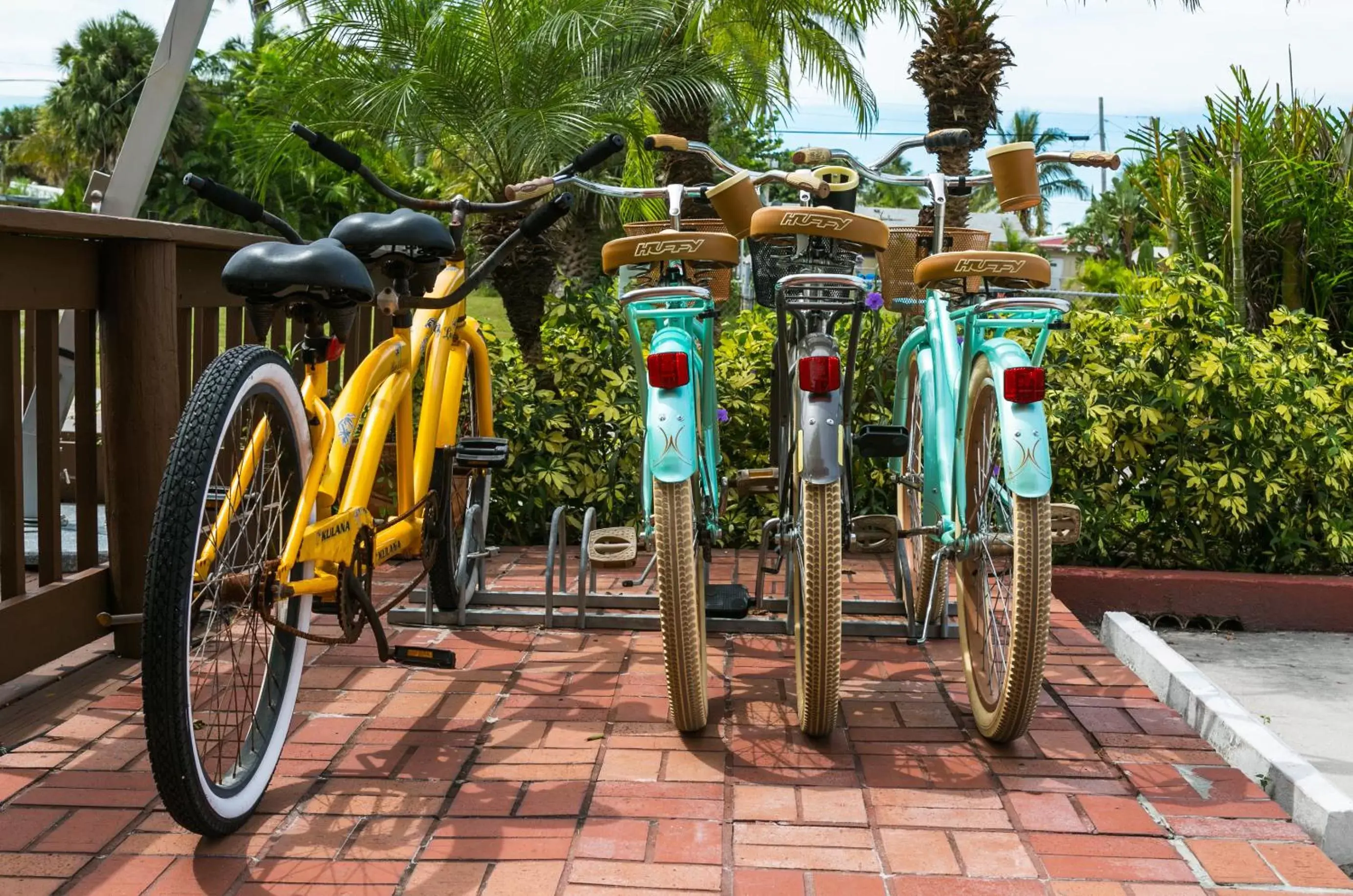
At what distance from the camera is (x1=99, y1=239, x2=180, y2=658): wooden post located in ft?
12.1

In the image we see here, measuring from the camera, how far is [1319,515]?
5207 millimetres

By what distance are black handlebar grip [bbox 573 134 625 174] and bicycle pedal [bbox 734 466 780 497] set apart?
41.1 inches

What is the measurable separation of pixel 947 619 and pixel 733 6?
873 centimetres

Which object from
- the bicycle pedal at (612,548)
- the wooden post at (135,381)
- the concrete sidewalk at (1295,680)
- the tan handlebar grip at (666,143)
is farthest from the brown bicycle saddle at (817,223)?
the concrete sidewalk at (1295,680)

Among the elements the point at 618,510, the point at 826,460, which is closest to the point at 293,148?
the point at 618,510

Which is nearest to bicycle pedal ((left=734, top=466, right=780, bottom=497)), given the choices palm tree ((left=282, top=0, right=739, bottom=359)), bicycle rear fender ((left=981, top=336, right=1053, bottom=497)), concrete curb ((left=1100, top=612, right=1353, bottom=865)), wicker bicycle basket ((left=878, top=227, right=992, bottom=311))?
wicker bicycle basket ((left=878, top=227, right=992, bottom=311))

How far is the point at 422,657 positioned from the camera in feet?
10.2

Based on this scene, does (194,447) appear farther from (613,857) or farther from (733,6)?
(733,6)

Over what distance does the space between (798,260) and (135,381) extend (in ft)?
6.59

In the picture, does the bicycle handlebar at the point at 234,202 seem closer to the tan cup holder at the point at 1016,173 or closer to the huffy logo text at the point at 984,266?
the huffy logo text at the point at 984,266

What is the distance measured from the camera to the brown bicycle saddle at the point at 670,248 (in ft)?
11.3

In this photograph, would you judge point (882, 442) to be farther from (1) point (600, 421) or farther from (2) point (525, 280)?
(2) point (525, 280)

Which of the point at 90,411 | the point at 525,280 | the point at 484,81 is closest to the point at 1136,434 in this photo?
the point at 90,411

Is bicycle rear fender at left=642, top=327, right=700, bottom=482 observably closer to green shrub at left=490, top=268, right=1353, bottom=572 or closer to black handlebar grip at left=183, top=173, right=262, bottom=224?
black handlebar grip at left=183, top=173, right=262, bottom=224
